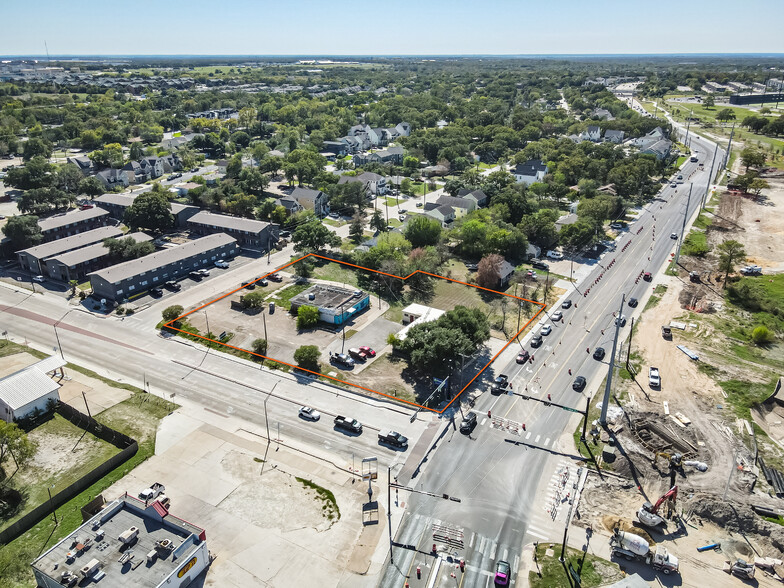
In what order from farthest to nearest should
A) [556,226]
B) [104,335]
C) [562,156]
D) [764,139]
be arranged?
1. [764,139]
2. [562,156]
3. [556,226]
4. [104,335]

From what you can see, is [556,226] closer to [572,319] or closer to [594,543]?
[572,319]

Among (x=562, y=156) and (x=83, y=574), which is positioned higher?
(x=562, y=156)

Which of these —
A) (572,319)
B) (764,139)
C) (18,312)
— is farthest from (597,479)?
(764,139)

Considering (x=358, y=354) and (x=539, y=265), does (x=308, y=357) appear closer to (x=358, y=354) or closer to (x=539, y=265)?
(x=358, y=354)

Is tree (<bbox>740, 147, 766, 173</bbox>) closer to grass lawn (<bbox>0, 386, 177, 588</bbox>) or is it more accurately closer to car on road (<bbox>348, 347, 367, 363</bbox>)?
car on road (<bbox>348, 347, 367, 363</bbox>)

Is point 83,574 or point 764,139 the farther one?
point 764,139

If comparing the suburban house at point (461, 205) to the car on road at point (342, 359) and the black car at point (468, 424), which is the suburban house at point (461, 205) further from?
the black car at point (468, 424)

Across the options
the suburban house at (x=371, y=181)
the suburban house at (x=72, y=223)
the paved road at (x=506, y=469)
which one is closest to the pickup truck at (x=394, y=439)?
the paved road at (x=506, y=469)
